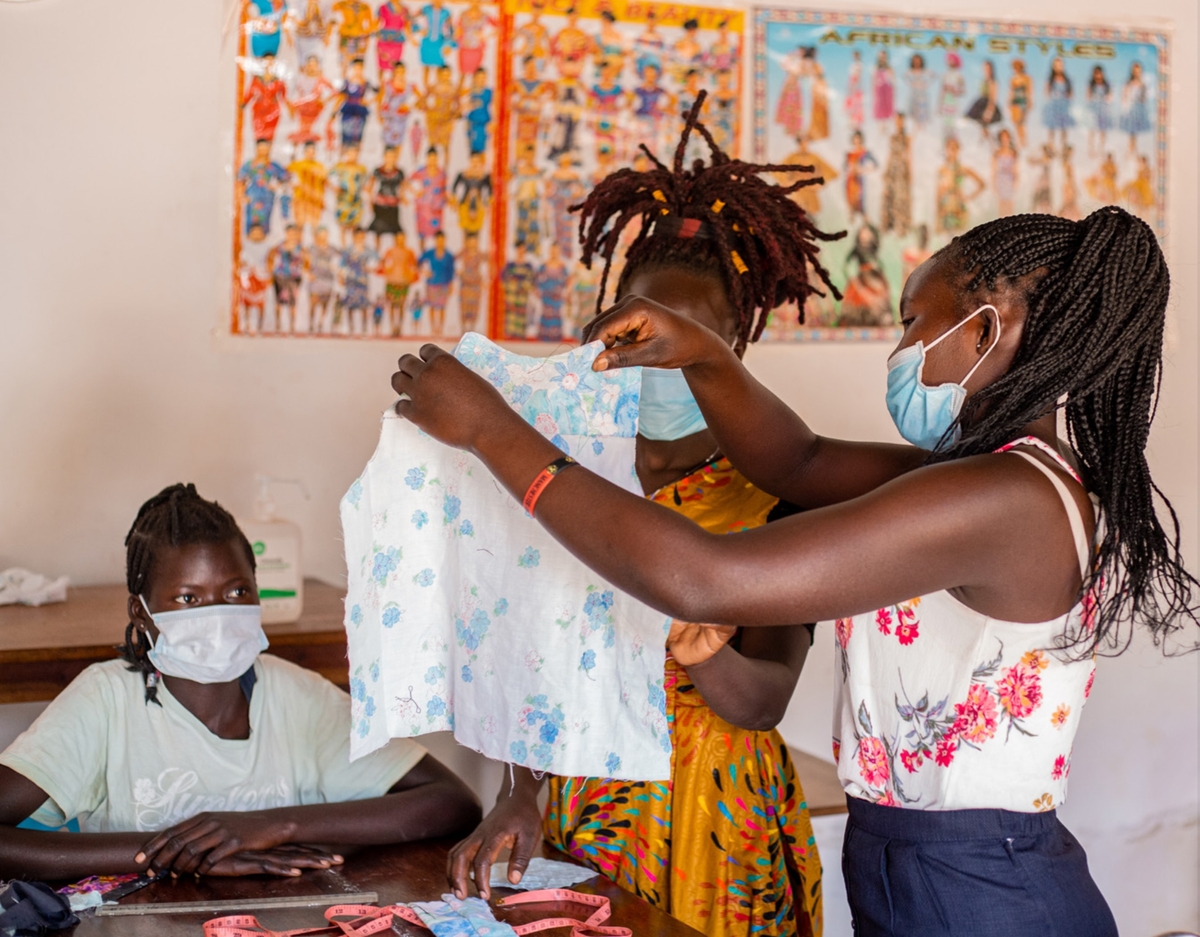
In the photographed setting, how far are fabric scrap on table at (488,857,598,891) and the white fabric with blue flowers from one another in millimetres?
197

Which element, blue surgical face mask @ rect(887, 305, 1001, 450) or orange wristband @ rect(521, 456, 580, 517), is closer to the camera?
orange wristband @ rect(521, 456, 580, 517)

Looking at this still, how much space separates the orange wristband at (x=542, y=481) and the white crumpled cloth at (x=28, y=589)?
1746 mm

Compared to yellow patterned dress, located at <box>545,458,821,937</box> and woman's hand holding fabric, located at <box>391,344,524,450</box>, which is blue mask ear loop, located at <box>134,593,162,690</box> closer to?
yellow patterned dress, located at <box>545,458,821,937</box>

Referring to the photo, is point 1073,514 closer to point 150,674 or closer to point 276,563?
point 150,674

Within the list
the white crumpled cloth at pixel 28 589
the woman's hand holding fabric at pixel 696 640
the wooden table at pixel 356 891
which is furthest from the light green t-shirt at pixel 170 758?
the woman's hand holding fabric at pixel 696 640

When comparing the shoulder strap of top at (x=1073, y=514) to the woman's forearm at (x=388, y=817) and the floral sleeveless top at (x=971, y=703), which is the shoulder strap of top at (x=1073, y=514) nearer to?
the floral sleeveless top at (x=971, y=703)

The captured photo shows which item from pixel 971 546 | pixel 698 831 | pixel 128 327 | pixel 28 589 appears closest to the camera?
pixel 971 546

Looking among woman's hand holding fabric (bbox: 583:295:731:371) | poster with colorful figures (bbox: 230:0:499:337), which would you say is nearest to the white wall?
poster with colorful figures (bbox: 230:0:499:337)

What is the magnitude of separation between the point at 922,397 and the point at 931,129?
2.24 meters

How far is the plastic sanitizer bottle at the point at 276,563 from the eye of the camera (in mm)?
2732

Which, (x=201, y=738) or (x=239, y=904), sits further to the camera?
(x=201, y=738)

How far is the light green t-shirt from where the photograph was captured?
207 cm

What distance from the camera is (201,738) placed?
217cm

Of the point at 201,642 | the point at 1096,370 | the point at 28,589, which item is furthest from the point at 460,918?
the point at 28,589
